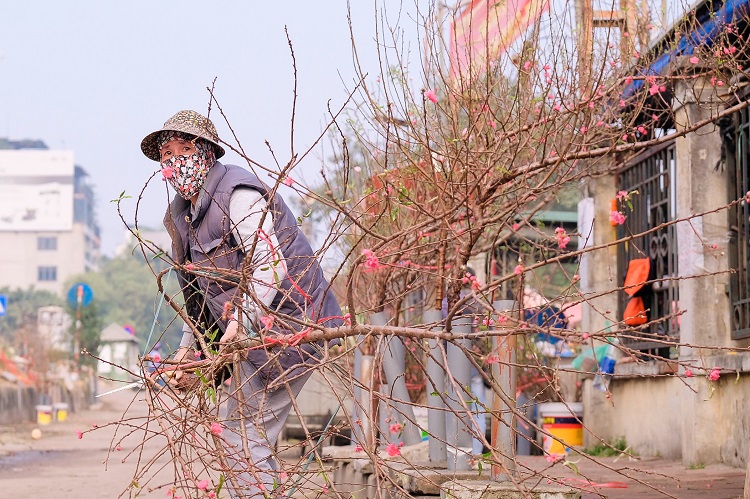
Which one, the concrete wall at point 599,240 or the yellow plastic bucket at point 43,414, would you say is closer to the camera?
the concrete wall at point 599,240

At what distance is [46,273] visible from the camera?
150 m

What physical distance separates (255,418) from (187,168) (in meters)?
1.21

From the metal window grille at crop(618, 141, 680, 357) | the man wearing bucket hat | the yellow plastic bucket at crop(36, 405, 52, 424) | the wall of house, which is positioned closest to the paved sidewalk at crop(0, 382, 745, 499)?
the wall of house

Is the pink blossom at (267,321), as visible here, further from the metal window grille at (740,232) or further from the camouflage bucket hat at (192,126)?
the metal window grille at (740,232)

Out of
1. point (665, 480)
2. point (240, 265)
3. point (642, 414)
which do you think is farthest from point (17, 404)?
point (240, 265)

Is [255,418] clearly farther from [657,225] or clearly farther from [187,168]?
[657,225]

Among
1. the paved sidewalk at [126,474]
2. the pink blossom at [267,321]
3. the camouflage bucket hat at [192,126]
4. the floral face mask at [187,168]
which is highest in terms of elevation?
the camouflage bucket hat at [192,126]

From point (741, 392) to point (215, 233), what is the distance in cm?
523

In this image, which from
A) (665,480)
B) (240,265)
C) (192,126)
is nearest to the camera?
(240,265)

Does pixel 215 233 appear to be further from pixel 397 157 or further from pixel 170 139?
pixel 397 157

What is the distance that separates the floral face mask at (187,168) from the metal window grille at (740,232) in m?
5.35

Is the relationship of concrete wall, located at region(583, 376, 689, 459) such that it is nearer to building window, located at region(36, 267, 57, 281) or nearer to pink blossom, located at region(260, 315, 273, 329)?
pink blossom, located at region(260, 315, 273, 329)

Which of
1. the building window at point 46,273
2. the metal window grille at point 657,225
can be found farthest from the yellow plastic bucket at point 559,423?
the building window at point 46,273

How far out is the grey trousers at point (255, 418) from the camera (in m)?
4.73
